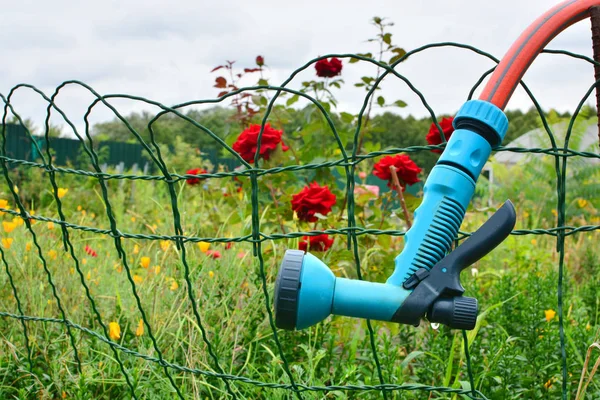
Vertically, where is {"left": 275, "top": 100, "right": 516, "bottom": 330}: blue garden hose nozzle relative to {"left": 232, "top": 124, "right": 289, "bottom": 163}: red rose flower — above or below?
below

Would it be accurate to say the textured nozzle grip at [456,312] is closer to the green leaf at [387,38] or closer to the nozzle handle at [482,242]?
the nozzle handle at [482,242]

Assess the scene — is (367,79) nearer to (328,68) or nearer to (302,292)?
(328,68)

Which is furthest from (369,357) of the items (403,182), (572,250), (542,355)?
(572,250)

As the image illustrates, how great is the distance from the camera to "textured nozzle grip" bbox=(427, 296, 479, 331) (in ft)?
3.06

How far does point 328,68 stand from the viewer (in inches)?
120

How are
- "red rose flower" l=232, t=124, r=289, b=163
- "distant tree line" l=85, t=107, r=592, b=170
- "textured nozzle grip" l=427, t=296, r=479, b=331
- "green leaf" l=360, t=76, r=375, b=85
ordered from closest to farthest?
"textured nozzle grip" l=427, t=296, r=479, b=331 < "red rose flower" l=232, t=124, r=289, b=163 < "green leaf" l=360, t=76, r=375, b=85 < "distant tree line" l=85, t=107, r=592, b=170

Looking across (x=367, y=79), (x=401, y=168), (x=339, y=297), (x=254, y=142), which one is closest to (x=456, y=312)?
(x=339, y=297)

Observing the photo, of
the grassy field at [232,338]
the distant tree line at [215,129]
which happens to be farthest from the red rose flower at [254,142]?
the distant tree line at [215,129]

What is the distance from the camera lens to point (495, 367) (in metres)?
1.64

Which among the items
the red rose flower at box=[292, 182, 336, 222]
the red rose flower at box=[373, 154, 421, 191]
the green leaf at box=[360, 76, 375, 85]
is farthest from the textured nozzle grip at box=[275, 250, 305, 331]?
the green leaf at box=[360, 76, 375, 85]

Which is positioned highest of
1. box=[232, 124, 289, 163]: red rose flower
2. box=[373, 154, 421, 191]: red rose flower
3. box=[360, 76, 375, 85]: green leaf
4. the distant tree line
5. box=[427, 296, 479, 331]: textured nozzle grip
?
the distant tree line

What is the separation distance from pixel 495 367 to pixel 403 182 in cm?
79

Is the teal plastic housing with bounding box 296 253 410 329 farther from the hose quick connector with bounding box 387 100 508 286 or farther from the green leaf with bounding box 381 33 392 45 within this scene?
the green leaf with bounding box 381 33 392 45

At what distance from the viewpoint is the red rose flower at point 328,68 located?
3014 mm
